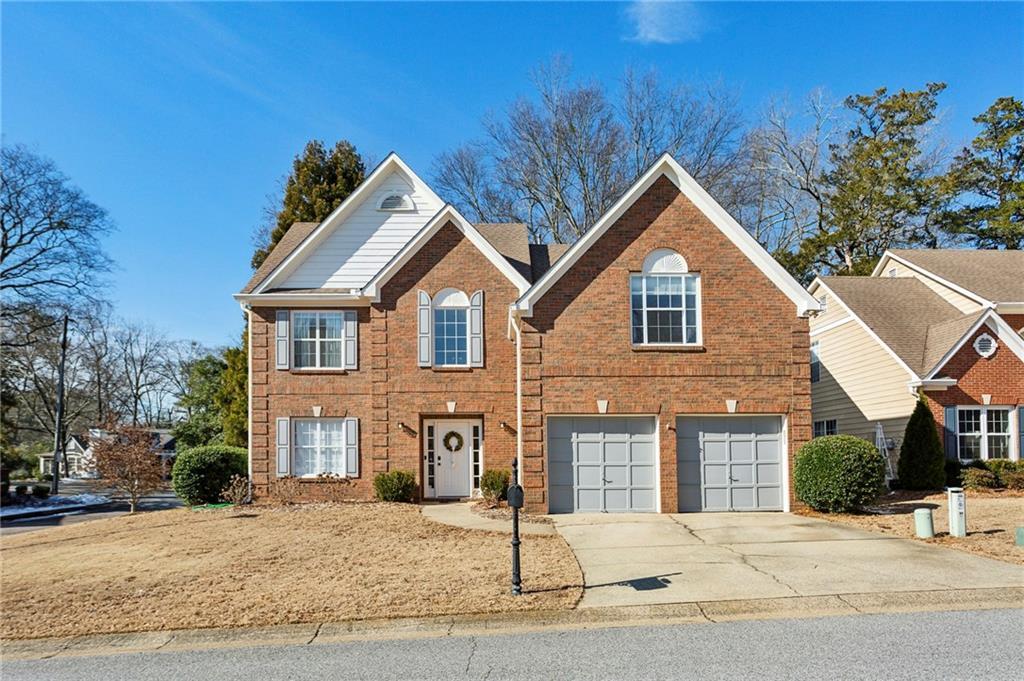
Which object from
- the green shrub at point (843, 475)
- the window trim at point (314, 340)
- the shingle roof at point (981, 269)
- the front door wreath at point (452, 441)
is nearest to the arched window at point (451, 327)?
the front door wreath at point (452, 441)

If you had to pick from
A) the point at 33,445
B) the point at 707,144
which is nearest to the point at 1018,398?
the point at 707,144

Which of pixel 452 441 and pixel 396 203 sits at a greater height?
pixel 396 203

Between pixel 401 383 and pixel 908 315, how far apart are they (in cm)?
1569

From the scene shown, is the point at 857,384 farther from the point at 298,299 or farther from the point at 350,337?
the point at 298,299

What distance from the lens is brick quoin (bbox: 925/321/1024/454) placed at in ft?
70.0

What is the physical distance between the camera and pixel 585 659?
7.39 m

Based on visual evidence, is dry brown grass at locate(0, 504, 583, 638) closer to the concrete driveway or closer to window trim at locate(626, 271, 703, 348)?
the concrete driveway

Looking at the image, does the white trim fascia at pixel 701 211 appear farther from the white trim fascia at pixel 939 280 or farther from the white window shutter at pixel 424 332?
the white trim fascia at pixel 939 280

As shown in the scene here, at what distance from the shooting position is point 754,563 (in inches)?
445

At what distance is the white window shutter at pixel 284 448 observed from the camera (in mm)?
20469

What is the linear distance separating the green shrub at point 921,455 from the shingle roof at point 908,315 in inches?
61.3

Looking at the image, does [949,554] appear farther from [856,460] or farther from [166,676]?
[166,676]

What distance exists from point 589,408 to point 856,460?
542cm

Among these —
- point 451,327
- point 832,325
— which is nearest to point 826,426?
point 832,325
